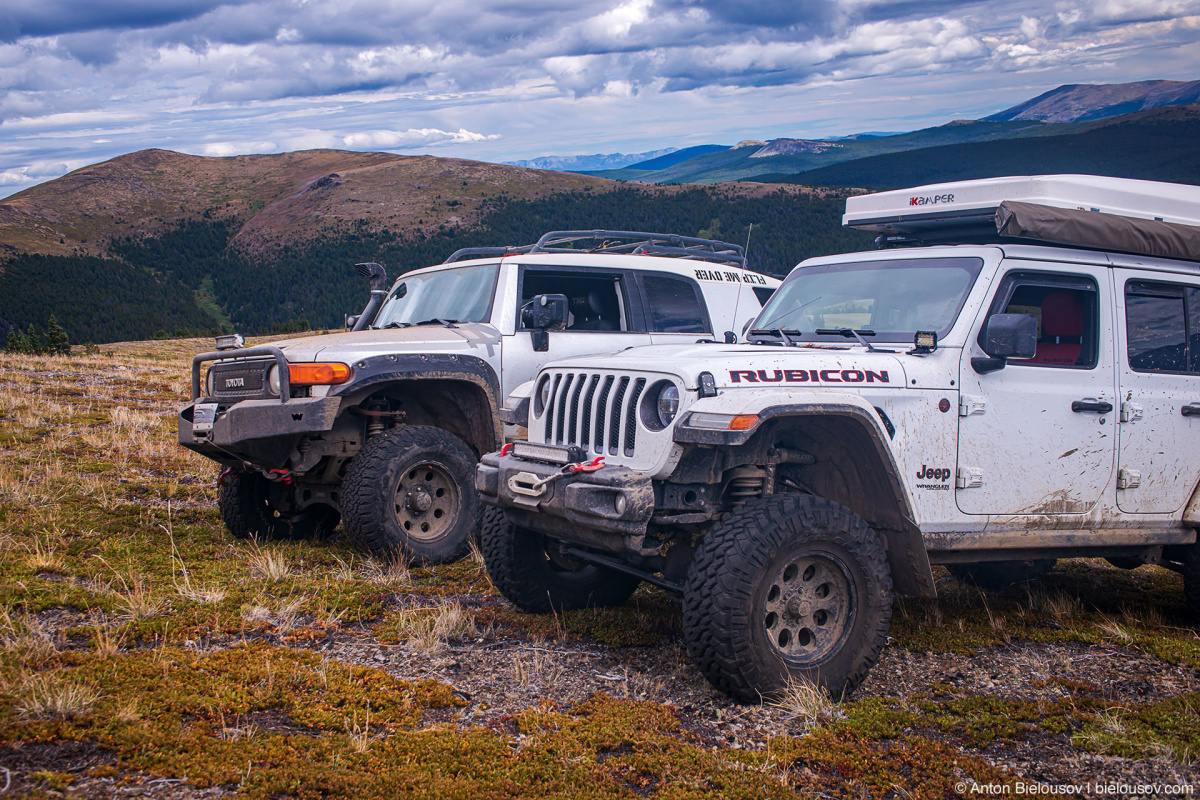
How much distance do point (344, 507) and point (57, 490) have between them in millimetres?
3520

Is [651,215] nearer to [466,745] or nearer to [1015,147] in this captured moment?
[466,745]

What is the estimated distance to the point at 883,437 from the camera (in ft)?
13.5

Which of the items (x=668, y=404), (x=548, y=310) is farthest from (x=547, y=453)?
(x=548, y=310)

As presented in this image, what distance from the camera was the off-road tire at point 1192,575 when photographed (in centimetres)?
528

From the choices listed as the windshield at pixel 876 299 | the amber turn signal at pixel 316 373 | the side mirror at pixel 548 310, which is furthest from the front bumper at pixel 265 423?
the windshield at pixel 876 299

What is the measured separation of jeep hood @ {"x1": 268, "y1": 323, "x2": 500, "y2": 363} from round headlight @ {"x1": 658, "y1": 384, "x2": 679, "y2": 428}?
266 centimetres

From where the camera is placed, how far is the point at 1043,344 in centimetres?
529

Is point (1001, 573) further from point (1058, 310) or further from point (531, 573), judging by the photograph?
point (531, 573)

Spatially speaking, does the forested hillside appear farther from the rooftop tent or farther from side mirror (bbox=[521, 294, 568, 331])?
side mirror (bbox=[521, 294, 568, 331])

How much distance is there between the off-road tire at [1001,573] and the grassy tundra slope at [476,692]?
0.26m

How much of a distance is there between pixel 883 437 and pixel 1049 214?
1.77 m

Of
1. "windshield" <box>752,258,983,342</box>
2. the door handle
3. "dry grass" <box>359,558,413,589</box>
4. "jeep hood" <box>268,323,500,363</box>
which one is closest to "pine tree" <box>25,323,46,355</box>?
"jeep hood" <box>268,323,500,363</box>

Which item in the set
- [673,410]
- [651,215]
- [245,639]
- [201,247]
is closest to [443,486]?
[245,639]

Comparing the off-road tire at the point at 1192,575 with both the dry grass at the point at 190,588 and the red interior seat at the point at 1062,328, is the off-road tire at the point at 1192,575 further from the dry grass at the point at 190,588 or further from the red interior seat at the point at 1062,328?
the dry grass at the point at 190,588
